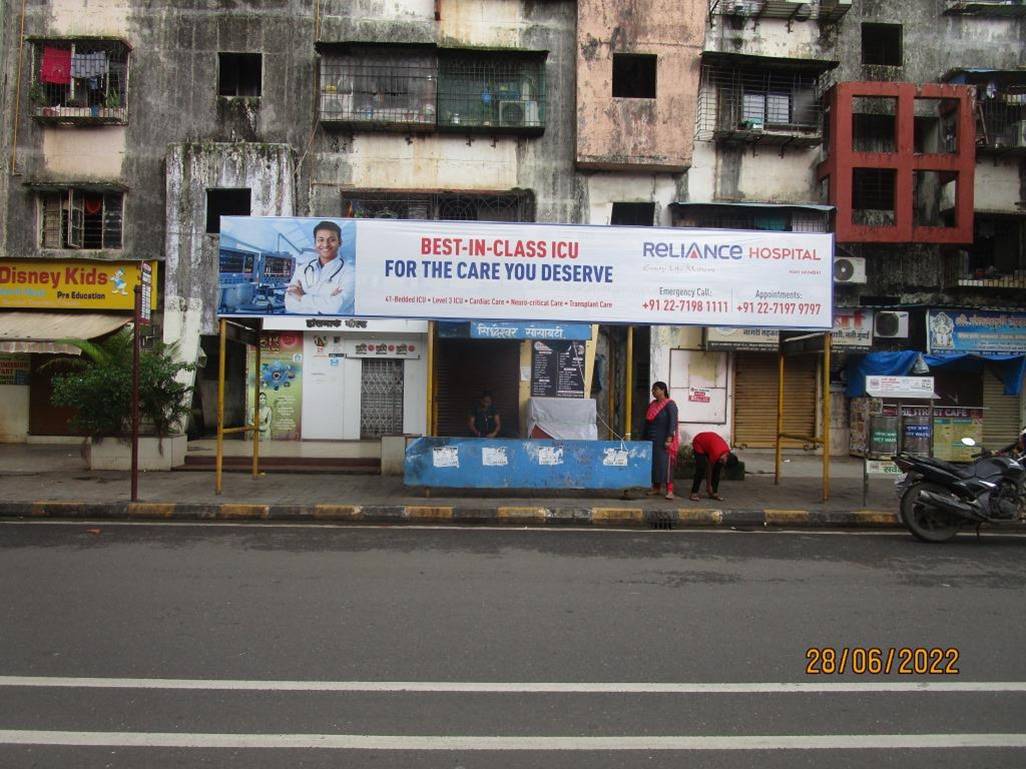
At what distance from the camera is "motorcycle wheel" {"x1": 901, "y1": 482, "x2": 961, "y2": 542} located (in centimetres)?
802

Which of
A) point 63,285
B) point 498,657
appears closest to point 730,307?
point 498,657

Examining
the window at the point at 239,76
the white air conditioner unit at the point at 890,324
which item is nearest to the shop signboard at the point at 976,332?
the white air conditioner unit at the point at 890,324

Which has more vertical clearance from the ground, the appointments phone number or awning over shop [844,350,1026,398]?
the appointments phone number

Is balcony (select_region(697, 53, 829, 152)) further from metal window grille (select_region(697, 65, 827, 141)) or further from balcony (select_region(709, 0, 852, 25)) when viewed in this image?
balcony (select_region(709, 0, 852, 25))

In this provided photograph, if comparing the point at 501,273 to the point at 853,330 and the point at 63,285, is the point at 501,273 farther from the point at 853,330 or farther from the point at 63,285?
the point at 63,285

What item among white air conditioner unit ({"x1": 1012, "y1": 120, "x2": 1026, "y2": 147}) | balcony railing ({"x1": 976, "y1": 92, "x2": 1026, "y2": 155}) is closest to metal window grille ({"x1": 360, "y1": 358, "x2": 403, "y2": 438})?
balcony railing ({"x1": 976, "y1": 92, "x2": 1026, "y2": 155})

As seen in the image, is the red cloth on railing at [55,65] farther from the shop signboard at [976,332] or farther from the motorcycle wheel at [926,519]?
the shop signboard at [976,332]

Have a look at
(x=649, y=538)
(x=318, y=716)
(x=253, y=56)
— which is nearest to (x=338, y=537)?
(x=649, y=538)

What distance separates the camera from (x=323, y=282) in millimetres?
9688

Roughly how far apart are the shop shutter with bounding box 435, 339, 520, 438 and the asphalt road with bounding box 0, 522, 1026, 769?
324 inches

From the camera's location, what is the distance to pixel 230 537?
8.08 metres

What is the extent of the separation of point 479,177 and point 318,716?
13920mm

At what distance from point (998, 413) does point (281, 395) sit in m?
16.5

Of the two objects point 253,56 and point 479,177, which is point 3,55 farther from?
point 479,177
